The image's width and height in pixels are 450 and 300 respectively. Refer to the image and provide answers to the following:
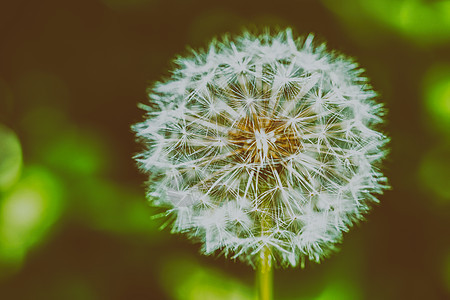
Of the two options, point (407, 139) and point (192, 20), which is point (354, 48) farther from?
point (192, 20)

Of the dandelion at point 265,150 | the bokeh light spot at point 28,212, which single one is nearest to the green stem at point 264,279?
the dandelion at point 265,150

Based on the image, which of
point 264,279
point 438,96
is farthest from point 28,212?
point 438,96

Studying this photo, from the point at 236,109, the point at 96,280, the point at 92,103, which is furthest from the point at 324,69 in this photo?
the point at 96,280

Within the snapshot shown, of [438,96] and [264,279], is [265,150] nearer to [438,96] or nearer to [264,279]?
[264,279]

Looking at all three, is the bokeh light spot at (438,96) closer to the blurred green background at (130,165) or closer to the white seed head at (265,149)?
the blurred green background at (130,165)

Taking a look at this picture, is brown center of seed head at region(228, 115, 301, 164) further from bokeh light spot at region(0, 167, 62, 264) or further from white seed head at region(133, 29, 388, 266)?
bokeh light spot at region(0, 167, 62, 264)

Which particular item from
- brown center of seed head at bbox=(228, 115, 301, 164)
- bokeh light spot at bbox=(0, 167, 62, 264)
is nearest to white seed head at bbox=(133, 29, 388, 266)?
brown center of seed head at bbox=(228, 115, 301, 164)
